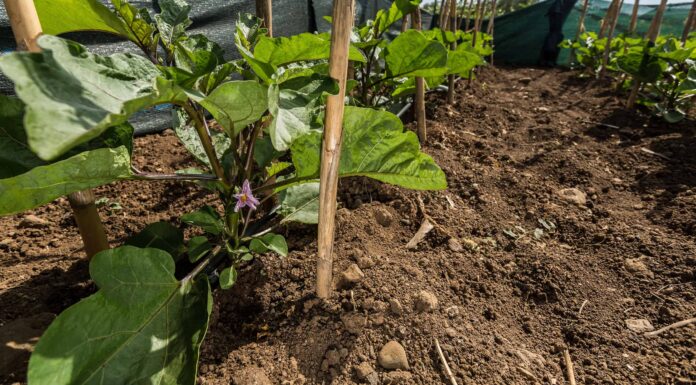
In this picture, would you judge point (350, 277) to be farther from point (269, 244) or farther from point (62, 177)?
point (62, 177)

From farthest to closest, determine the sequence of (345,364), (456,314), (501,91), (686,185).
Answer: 1. (501,91)
2. (686,185)
3. (456,314)
4. (345,364)

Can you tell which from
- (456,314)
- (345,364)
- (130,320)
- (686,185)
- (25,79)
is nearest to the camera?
(25,79)

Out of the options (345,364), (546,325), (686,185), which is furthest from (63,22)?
(686,185)

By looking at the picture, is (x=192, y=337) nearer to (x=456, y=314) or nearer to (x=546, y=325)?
(x=456, y=314)

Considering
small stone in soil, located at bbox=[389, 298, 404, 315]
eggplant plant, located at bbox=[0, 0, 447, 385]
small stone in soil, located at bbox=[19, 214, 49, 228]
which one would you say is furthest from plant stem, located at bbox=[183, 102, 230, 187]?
small stone in soil, located at bbox=[19, 214, 49, 228]

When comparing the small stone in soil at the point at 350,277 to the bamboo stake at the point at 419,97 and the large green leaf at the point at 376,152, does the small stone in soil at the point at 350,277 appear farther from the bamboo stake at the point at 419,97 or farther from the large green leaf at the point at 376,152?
the bamboo stake at the point at 419,97

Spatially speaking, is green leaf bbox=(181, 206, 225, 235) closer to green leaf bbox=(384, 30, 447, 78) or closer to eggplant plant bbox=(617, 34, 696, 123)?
green leaf bbox=(384, 30, 447, 78)

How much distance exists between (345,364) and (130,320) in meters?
0.58

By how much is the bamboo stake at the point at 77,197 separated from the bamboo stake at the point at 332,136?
66 cm

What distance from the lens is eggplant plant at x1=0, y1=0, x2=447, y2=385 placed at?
63 cm

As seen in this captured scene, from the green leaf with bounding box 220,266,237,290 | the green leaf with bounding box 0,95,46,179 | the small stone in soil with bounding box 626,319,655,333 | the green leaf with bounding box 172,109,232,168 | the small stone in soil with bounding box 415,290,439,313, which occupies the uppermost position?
the green leaf with bounding box 0,95,46,179

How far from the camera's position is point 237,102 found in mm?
836

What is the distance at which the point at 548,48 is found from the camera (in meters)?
7.34

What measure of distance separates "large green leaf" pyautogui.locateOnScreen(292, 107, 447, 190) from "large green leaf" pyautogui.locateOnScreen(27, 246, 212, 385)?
1.56ft
